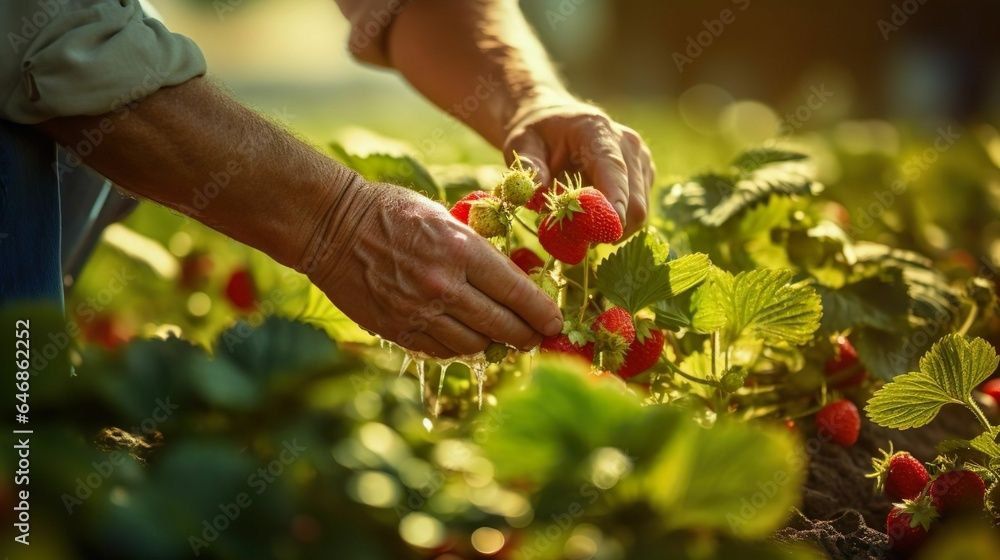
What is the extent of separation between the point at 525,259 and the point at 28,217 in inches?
25.6

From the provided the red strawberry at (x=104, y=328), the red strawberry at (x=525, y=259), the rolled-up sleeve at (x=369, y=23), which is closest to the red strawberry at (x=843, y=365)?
the red strawberry at (x=525, y=259)

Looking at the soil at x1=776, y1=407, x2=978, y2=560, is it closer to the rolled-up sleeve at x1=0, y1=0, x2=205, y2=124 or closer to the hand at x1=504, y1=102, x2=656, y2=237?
the hand at x1=504, y1=102, x2=656, y2=237

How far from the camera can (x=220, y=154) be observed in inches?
49.1

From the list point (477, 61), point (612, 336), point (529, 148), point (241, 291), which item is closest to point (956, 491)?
point (612, 336)

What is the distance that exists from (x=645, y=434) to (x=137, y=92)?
788 millimetres

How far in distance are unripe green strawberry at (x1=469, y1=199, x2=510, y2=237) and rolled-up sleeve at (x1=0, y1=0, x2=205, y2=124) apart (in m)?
0.37

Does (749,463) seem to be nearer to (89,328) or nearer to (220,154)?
(220,154)

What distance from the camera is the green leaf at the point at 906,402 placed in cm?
122

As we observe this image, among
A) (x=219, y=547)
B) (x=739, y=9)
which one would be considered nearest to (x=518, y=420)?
(x=219, y=547)

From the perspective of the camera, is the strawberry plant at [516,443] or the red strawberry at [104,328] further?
the red strawberry at [104,328]

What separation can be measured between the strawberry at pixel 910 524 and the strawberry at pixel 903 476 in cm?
6

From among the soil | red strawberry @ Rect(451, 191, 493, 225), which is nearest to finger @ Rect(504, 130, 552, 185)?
red strawberry @ Rect(451, 191, 493, 225)

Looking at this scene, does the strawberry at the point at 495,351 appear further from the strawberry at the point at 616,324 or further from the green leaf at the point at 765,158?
the green leaf at the point at 765,158

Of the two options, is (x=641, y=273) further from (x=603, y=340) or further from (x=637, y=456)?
(x=637, y=456)
